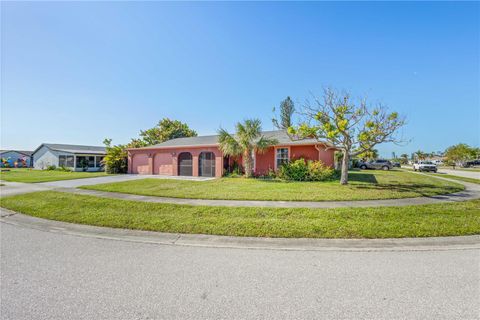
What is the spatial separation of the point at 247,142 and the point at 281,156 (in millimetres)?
2996

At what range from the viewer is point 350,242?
14.2ft

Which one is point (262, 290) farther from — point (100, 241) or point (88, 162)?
point (88, 162)

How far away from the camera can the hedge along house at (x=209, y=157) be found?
15141 mm

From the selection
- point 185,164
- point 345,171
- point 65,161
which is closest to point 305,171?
point 345,171

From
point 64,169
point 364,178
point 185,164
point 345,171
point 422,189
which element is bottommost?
point 422,189

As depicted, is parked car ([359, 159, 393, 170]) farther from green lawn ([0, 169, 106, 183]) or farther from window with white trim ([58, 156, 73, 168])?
window with white trim ([58, 156, 73, 168])

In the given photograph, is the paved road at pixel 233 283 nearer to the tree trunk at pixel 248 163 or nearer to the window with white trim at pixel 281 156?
the tree trunk at pixel 248 163

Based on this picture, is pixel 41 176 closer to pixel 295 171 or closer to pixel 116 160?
pixel 116 160

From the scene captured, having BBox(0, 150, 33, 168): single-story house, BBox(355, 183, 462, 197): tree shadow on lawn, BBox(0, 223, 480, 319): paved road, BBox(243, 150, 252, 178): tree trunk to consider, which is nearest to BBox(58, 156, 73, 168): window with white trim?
BBox(0, 150, 33, 168): single-story house

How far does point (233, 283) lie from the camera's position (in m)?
2.89

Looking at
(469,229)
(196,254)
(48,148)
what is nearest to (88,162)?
(48,148)

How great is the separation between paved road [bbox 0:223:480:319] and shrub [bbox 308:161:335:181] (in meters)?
9.64

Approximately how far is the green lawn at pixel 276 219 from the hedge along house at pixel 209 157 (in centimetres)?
756

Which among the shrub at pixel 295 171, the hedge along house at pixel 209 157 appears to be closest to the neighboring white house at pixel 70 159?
the hedge along house at pixel 209 157
